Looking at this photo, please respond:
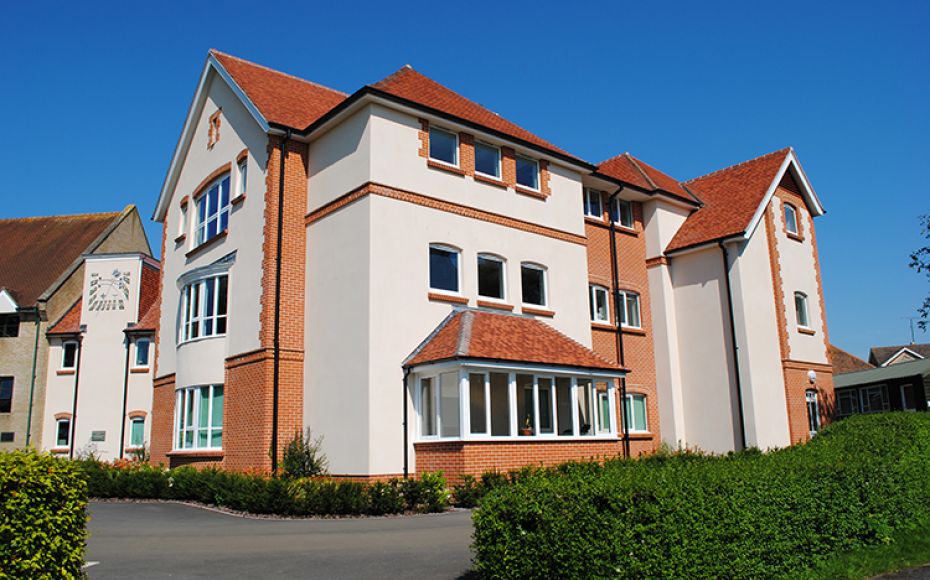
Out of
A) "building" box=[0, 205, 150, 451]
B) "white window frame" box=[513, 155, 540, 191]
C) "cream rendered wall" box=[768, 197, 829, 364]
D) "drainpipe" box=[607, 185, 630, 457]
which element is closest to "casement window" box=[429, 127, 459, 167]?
"white window frame" box=[513, 155, 540, 191]

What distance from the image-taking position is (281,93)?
877 inches

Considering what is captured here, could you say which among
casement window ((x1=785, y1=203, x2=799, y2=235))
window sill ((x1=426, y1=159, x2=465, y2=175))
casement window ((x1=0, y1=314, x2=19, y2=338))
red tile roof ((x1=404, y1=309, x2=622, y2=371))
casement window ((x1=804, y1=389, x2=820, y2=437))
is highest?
casement window ((x1=785, y1=203, x2=799, y2=235))

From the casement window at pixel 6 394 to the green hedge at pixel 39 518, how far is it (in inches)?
1182

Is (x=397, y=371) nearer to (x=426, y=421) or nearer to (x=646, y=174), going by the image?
(x=426, y=421)

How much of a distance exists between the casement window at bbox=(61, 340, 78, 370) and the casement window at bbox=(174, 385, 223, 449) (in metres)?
13.8

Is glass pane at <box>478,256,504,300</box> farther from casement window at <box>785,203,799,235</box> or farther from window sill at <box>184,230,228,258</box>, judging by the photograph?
casement window at <box>785,203,799,235</box>

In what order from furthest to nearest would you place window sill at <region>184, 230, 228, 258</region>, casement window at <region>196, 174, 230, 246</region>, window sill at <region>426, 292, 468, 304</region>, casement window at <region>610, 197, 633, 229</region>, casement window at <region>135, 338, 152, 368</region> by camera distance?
casement window at <region>135, 338, 152, 368</region>
casement window at <region>610, 197, 633, 229</region>
casement window at <region>196, 174, 230, 246</region>
window sill at <region>184, 230, 228, 258</region>
window sill at <region>426, 292, 468, 304</region>

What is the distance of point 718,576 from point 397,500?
8.12 meters

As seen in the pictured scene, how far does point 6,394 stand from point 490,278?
24.6 meters

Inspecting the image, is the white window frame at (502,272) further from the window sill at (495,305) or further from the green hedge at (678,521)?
the green hedge at (678,521)

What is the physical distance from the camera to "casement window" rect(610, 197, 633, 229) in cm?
2520

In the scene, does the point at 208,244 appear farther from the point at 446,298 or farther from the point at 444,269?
the point at 446,298

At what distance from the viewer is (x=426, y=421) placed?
17.5 metres

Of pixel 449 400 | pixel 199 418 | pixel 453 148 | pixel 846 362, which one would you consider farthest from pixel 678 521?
pixel 846 362
